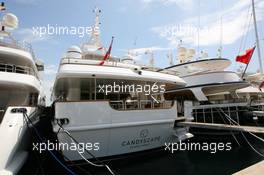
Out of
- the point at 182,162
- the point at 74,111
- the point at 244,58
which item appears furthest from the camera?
the point at 244,58

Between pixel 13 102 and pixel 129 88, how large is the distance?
5.86 m

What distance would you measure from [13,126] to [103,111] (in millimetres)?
2660

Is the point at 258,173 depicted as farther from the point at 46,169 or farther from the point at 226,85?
A: the point at 226,85

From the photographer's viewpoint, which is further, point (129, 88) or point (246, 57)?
point (246, 57)

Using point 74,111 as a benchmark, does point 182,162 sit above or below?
below

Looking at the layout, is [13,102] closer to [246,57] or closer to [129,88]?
[129,88]

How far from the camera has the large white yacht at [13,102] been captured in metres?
4.48

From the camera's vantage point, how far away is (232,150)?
874 cm

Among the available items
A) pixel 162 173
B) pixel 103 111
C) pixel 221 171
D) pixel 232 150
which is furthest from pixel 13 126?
pixel 232 150

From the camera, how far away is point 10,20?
39.4 feet

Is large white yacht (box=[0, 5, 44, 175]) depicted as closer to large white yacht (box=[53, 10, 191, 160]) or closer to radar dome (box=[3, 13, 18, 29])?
radar dome (box=[3, 13, 18, 29])

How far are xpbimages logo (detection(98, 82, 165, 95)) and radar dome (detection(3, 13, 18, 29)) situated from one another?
9.08m

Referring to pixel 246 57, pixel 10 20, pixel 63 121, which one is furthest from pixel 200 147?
pixel 10 20

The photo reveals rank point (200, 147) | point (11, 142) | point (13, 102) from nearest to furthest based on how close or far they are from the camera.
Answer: point (11, 142) < point (13, 102) < point (200, 147)
